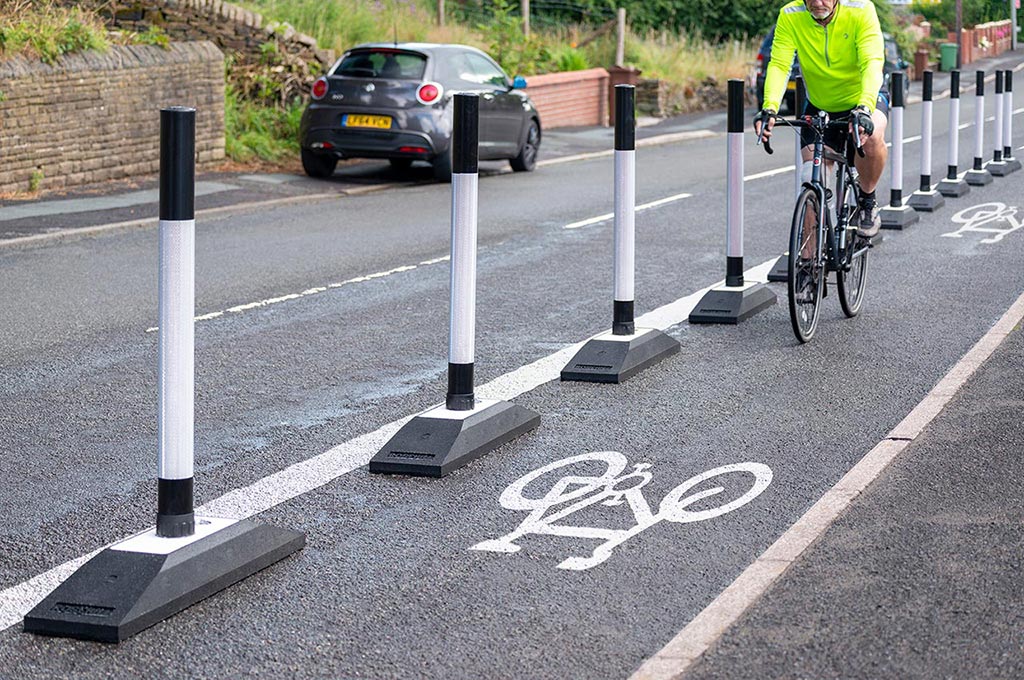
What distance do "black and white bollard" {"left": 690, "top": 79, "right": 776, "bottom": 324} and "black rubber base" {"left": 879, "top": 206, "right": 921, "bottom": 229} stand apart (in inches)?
169

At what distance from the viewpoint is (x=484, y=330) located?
30.9ft

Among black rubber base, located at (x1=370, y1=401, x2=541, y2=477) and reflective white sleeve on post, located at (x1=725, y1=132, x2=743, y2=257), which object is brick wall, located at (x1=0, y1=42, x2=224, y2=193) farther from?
black rubber base, located at (x1=370, y1=401, x2=541, y2=477)

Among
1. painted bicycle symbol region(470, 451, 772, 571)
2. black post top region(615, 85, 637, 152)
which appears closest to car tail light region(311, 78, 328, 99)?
black post top region(615, 85, 637, 152)

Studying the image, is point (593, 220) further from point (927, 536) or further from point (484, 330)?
point (927, 536)

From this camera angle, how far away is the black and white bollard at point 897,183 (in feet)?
45.7

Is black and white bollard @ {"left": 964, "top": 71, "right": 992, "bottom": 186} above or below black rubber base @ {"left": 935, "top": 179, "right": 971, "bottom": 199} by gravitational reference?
above

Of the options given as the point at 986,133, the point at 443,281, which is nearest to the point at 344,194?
the point at 443,281

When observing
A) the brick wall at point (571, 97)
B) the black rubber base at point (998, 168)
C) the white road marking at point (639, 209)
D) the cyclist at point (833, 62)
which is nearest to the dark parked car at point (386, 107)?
the white road marking at point (639, 209)

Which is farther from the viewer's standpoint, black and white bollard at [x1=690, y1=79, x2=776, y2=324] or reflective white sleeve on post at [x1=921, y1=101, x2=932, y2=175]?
reflective white sleeve on post at [x1=921, y1=101, x2=932, y2=175]

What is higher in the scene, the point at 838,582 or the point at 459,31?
the point at 459,31

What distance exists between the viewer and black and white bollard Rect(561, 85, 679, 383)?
7855 mm

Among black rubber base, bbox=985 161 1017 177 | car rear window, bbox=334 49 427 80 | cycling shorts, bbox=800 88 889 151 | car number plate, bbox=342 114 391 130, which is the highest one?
car rear window, bbox=334 49 427 80

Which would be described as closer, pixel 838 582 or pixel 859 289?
pixel 838 582

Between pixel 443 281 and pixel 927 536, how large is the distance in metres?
6.45
